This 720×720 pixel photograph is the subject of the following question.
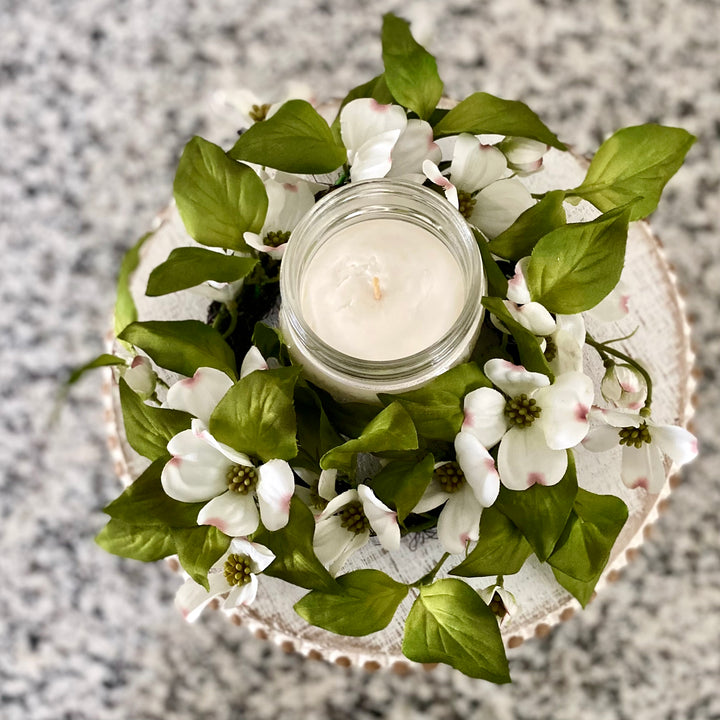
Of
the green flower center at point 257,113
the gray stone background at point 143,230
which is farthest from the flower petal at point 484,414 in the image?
the gray stone background at point 143,230

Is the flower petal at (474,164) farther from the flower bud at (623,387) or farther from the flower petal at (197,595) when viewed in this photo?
the flower petal at (197,595)

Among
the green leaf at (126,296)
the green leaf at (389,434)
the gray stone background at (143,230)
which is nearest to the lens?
the green leaf at (389,434)

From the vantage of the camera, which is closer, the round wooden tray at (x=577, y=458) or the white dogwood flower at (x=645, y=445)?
the white dogwood flower at (x=645, y=445)

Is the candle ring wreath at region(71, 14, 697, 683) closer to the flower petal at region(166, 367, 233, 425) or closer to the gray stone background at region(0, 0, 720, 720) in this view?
the flower petal at region(166, 367, 233, 425)

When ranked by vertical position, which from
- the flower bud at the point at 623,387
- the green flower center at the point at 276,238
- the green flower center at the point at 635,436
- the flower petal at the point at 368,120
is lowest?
the green flower center at the point at 635,436

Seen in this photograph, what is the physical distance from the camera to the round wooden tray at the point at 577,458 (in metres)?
0.49

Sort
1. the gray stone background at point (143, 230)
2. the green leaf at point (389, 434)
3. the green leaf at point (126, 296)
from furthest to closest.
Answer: the gray stone background at point (143, 230) → the green leaf at point (126, 296) → the green leaf at point (389, 434)

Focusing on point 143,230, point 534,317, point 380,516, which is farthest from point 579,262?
point 143,230

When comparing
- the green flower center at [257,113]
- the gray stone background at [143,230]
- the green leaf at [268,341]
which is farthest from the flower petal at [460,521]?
the gray stone background at [143,230]

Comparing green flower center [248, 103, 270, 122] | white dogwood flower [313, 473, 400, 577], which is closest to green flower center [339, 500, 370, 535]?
white dogwood flower [313, 473, 400, 577]

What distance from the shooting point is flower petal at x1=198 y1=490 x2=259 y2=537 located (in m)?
0.35

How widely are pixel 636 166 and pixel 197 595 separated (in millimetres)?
277

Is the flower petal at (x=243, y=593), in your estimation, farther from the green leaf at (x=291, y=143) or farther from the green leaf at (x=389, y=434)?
the green leaf at (x=291, y=143)

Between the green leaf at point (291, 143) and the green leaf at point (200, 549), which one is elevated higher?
the green leaf at point (291, 143)
